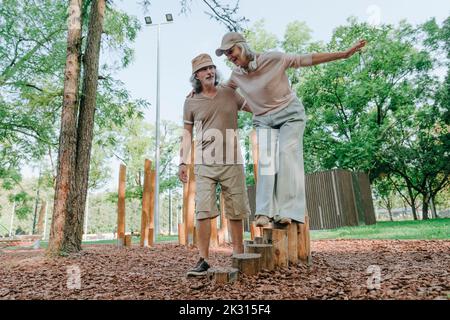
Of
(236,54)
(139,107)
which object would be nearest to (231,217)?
(236,54)

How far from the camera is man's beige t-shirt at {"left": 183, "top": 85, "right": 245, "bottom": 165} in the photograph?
319 centimetres

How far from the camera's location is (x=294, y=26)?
1981 cm

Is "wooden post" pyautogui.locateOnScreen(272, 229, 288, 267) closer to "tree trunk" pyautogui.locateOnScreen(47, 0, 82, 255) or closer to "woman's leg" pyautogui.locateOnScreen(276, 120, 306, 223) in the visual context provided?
"woman's leg" pyautogui.locateOnScreen(276, 120, 306, 223)

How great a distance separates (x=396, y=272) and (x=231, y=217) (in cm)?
144

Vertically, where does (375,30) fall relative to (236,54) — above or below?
above

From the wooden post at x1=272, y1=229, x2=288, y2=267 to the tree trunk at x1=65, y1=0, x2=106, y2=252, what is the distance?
3.56 metres

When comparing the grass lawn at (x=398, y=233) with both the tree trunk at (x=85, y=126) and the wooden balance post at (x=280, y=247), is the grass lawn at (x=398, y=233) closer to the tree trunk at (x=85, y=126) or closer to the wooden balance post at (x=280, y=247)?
the wooden balance post at (x=280, y=247)

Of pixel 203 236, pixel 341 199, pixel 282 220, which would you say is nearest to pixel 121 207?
pixel 203 236

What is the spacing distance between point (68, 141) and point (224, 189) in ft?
10.1

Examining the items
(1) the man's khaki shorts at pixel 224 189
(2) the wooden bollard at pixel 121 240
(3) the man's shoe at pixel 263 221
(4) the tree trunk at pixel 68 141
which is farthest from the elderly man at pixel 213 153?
(2) the wooden bollard at pixel 121 240

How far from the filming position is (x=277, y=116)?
3309 millimetres

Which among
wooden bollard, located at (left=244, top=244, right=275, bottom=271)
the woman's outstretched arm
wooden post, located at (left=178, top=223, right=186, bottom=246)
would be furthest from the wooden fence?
the woman's outstretched arm
